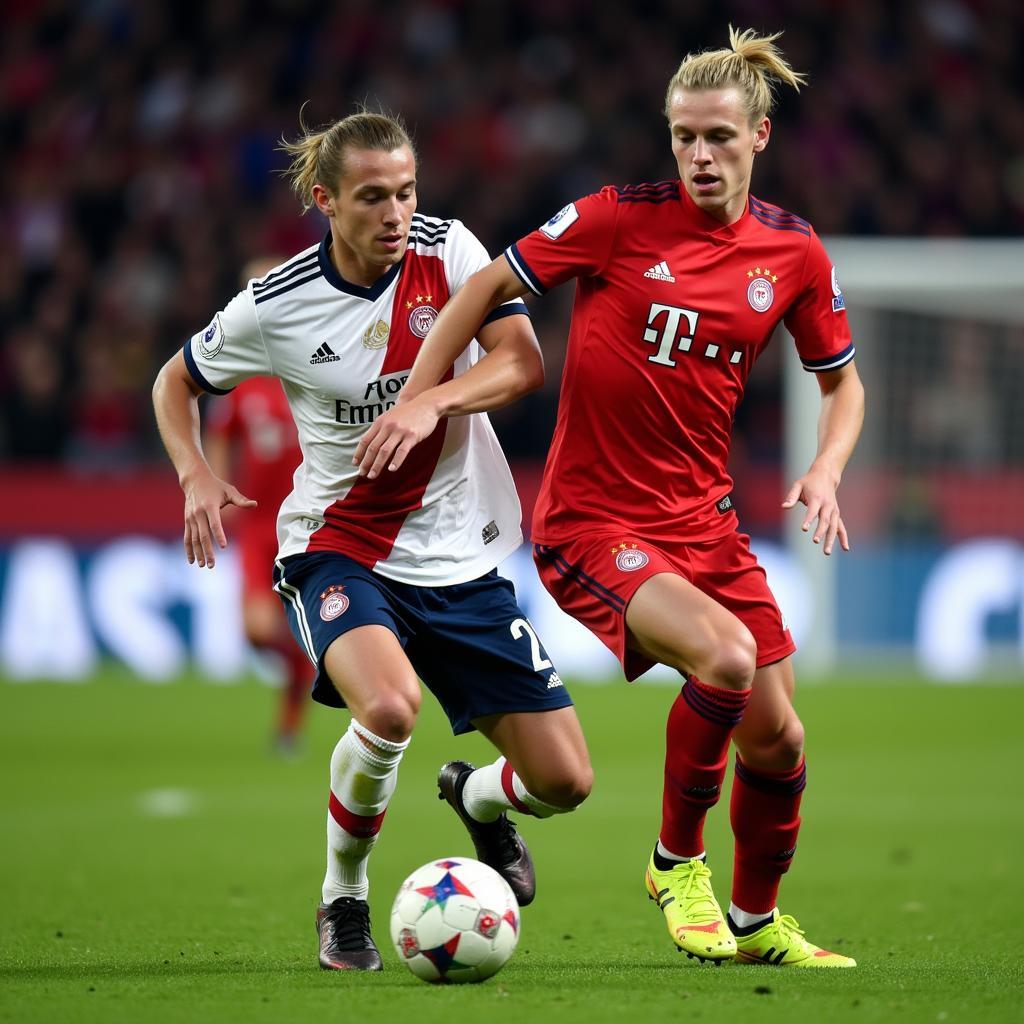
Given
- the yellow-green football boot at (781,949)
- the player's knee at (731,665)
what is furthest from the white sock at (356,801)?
the yellow-green football boot at (781,949)

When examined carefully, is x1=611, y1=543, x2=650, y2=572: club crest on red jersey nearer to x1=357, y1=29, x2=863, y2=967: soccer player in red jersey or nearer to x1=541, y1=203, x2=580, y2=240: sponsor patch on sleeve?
x1=357, y1=29, x2=863, y2=967: soccer player in red jersey

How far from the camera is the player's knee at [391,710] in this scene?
4773 mm

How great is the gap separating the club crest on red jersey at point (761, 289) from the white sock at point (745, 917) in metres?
1.67

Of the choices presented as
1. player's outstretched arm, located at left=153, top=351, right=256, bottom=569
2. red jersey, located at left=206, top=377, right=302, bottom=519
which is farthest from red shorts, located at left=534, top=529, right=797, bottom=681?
red jersey, located at left=206, top=377, right=302, bottom=519

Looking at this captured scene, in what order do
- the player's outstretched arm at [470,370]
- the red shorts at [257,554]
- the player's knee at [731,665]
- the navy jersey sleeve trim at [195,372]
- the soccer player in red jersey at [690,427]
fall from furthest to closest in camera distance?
the red shorts at [257,554] < the navy jersey sleeve trim at [195,372] < the soccer player in red jersey at [690,427] < the player's outstretched arm at [470,370] < the player's knee at [731,665]

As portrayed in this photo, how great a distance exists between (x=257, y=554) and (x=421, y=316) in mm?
5166

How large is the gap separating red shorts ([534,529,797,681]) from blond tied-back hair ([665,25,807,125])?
3.89 feet

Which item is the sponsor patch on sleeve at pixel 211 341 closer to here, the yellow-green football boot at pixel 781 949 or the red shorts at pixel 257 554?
the yellow-green football boot at pixel 781 949

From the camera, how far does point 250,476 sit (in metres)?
10.0

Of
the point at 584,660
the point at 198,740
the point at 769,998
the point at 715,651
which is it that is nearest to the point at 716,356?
the point at 715,651

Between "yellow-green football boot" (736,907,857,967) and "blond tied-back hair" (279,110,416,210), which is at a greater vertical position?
"blond tied-back hair" (279,110,416,210)

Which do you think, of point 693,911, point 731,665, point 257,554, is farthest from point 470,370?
point 257,554

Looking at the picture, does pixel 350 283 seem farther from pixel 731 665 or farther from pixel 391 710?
pixel 731 665

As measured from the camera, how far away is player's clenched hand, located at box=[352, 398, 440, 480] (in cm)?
477
